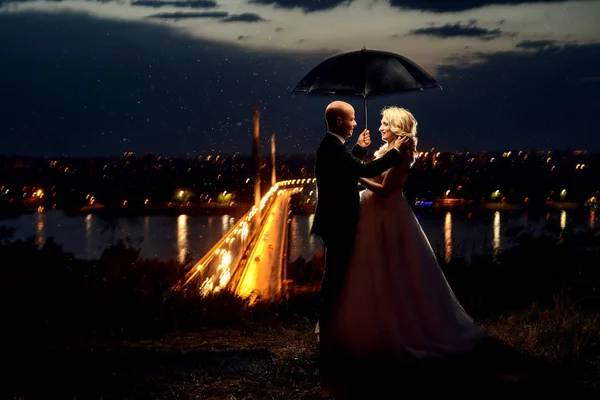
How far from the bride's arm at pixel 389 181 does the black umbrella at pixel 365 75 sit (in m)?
1.22

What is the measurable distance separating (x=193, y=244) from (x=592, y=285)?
7960 cm

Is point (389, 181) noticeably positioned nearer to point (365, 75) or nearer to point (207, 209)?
point (365, 75)

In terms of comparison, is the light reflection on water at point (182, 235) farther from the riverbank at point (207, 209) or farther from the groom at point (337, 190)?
the groom at point (337, 190)

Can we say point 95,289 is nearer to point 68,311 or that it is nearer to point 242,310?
point 68,311

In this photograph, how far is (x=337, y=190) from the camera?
22.5 feet

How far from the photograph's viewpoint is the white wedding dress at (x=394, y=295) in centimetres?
677

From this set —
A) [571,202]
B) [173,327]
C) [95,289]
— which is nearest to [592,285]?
[173,327]

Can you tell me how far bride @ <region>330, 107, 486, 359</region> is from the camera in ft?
22.2

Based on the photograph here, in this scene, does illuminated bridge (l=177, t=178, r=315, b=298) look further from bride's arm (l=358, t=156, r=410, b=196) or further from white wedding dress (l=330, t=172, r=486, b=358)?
bride's arm (l=358, t=156, r=410, b=196)

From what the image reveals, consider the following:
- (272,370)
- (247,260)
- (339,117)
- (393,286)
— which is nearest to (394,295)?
(393,286)

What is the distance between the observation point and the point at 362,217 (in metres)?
7.01

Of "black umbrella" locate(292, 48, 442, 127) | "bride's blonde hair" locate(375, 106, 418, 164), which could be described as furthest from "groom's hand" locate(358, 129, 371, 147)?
"black umbrella" locate(292, 48, 442, 127)

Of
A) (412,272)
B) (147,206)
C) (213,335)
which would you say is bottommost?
(147,206)

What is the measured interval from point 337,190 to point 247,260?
28539mm
